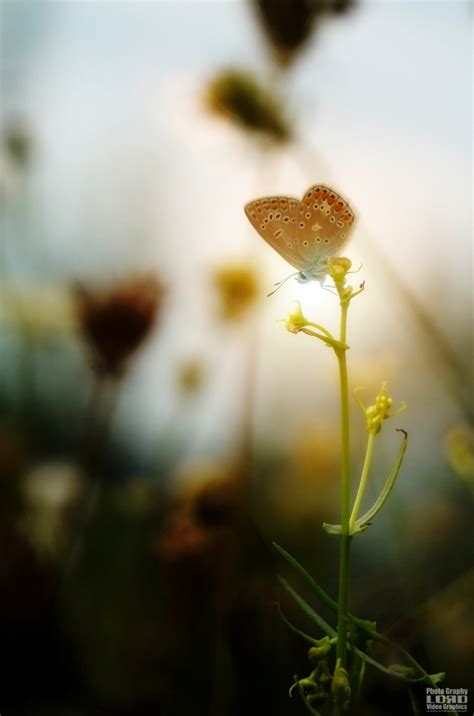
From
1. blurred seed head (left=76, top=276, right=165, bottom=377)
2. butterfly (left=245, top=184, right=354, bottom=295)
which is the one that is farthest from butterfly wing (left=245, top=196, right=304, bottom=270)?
blurred seed head (left=76, top=276, right=165, bottom=377)

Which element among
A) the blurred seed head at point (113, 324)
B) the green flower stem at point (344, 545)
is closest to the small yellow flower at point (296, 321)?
the green flower stem at point (344, 545)

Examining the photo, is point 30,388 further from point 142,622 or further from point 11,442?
point 142,622

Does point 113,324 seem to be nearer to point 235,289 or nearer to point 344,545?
point 235,289

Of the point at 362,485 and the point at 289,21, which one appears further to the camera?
the point at 289,21

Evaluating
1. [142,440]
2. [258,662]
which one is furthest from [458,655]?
[142,440]

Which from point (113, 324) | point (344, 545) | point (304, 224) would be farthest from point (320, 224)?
point (113, 324)

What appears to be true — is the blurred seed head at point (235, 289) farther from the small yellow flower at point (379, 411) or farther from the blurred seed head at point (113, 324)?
the small yellow flower at point (379, 411)
